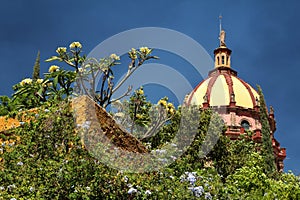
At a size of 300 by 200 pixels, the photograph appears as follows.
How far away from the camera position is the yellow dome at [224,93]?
30562 millimetres

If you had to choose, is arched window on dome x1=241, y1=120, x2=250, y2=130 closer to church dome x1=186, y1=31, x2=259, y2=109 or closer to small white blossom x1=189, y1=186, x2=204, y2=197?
church dome x1=186, y1=31, x2=259, y2=109

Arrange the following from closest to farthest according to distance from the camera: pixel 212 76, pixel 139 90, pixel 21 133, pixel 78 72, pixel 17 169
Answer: pixel 17 169
pixel 21 133
pixel 78 72
pixel 139 90
pixel 212 76

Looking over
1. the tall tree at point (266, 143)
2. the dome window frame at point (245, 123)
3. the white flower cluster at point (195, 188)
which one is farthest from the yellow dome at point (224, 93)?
the white flower cluster at point (195, 188)

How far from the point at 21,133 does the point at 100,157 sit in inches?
57.7

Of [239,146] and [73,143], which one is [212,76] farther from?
[73,143]

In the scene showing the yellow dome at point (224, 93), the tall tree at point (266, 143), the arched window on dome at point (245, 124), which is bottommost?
the tall tree at point (266, 143)

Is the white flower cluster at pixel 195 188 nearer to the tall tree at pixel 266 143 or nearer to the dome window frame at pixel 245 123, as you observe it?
the tall tree at pixel 266 143

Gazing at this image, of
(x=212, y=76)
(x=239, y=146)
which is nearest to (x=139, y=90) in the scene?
(x=239, y=146)

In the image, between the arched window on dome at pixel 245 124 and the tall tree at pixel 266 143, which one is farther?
the arched window on dome at pixel 245 124

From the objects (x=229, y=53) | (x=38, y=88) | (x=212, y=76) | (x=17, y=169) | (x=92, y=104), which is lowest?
(x=17, y=169)

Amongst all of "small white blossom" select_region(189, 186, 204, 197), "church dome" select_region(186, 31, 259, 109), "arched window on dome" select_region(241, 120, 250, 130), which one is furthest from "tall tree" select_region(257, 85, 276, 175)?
"small white blossom" select_region(189, 186, 204, 197)

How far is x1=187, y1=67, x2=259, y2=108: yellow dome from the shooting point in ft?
100

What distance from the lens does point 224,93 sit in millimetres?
31234

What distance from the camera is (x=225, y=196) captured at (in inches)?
253
